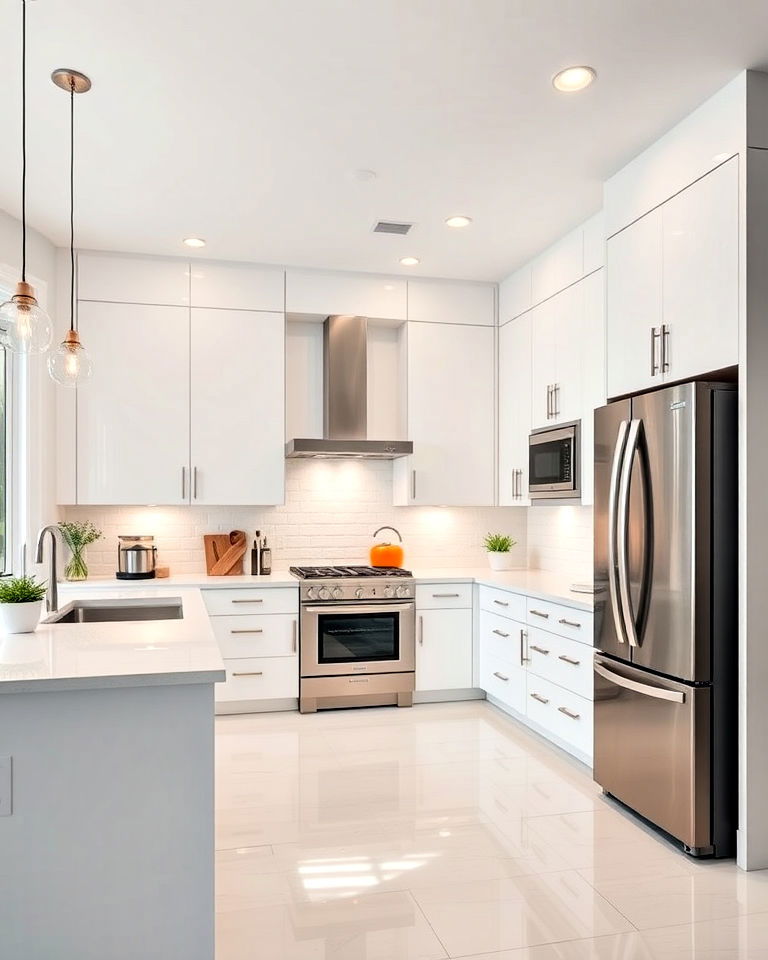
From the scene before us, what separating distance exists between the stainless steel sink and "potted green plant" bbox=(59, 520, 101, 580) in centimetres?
161

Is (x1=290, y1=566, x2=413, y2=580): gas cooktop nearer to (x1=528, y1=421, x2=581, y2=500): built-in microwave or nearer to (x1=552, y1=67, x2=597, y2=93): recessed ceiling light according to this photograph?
(x1=528, y1=421, x2=581, y2=500): built-in microwave

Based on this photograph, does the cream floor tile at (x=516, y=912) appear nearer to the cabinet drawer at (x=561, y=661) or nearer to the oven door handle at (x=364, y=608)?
the cabinet drawer at (x=561, y=661)

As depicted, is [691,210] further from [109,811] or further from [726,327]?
[109,811]

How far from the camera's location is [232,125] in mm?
3148

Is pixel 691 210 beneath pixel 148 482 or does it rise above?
above

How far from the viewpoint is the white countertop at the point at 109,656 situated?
1.87m

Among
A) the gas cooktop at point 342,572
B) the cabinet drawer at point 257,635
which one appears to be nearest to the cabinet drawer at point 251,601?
the cabinet drawer at point 257,635

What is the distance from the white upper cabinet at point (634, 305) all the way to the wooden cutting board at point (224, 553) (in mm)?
2711

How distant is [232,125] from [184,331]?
1993 mm

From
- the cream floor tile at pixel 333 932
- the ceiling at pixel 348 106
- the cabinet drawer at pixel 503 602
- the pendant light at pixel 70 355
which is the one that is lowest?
the cream floor tile at pixel 333 932

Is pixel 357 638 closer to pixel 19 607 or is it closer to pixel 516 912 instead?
pixel 516 912

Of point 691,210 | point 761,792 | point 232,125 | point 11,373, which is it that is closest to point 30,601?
point 232,125

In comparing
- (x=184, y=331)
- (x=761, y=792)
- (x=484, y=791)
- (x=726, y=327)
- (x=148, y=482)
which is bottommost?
(x=484, y=791)

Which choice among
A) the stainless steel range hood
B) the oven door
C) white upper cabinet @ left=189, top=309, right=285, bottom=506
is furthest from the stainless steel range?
the stainless steel range hood
